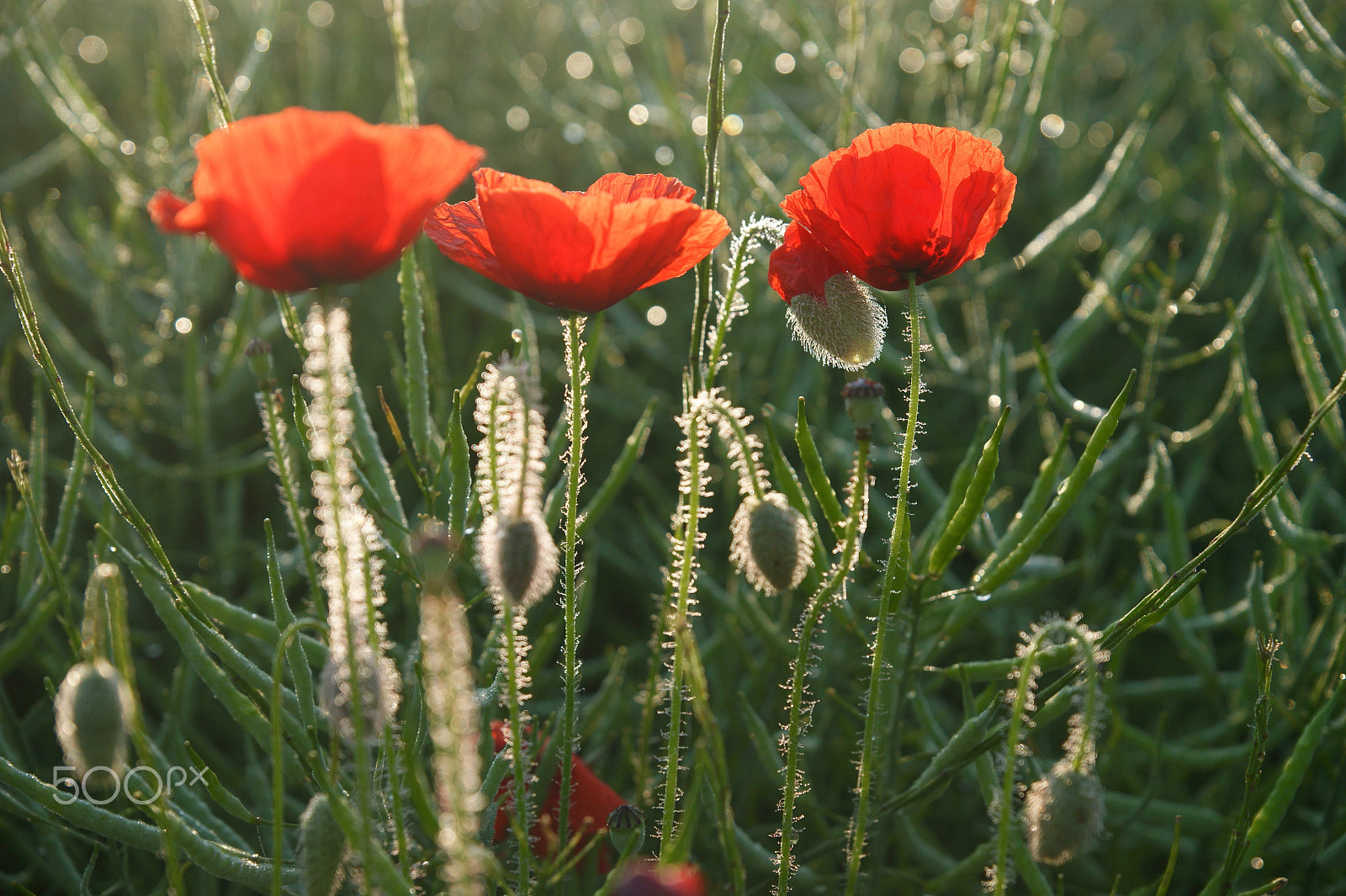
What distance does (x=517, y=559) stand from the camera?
751 mm

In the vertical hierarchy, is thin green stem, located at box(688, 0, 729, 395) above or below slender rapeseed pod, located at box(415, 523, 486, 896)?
above

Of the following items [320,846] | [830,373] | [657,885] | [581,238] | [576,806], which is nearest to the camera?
[657,885]

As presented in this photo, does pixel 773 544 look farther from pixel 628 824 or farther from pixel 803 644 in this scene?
pixel 628 824

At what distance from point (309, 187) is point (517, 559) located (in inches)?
11.6

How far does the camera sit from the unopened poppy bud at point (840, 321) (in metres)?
1.02

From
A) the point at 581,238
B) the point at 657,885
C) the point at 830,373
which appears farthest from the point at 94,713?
the point at 830,373

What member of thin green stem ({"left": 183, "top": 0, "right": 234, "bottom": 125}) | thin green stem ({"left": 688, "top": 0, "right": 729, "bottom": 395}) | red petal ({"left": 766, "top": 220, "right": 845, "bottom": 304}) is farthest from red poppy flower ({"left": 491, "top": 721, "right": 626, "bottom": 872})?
thin green stem ({"left": 183, "top": 0, "right": 234, "bottom": 125})

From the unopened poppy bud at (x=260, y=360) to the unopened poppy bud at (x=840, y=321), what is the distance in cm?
51

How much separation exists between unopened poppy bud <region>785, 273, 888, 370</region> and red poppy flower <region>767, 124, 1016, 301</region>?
35mm

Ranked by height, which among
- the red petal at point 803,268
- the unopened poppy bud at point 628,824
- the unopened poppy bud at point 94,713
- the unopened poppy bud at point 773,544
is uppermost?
the red petal at point 803,268

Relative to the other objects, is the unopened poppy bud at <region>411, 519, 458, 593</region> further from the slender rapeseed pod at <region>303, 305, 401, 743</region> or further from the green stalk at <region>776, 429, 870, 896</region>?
the green stalk at <region>776, 429, 870, 896</region>

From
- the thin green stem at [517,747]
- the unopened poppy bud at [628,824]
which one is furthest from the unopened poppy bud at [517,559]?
the unopened poppy bud at [628,824]

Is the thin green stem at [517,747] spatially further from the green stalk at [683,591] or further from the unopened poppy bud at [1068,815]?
the unopened poppy bud at [1068,815]

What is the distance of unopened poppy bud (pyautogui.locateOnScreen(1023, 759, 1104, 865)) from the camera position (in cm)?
81
